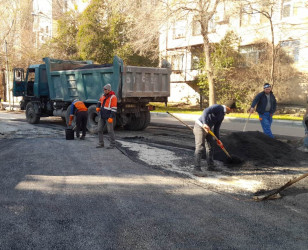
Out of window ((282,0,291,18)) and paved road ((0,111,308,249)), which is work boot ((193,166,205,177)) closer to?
paved road ((0,111,308,249))

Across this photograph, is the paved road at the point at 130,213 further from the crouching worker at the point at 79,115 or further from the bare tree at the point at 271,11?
the bare tree at the point at 271,11

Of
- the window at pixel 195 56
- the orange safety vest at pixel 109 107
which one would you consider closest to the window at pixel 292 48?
the window at pixel 195 56

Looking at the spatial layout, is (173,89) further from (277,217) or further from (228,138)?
(277,217)

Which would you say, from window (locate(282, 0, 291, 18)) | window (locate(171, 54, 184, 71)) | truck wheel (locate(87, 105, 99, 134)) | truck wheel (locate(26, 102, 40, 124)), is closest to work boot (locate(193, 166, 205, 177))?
truck wheel (locate(87, 105, 99, 134))

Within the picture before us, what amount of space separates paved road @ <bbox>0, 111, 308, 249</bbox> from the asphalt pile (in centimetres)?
180

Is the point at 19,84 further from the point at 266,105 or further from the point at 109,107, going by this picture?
the point at 266,105

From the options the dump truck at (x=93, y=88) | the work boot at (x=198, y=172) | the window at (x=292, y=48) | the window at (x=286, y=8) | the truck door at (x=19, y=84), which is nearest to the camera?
the work boot at (x=198, y=172)

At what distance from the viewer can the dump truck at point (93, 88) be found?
37.2 feet

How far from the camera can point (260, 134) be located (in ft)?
27.5

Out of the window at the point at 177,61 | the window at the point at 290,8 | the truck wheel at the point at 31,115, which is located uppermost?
the window at the point at 290,8

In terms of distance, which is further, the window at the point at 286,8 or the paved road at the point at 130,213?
the window at the point at 286,8

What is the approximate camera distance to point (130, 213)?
13.9ft

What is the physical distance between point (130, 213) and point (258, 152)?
4.00 meters

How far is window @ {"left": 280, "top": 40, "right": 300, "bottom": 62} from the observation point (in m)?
21.8
